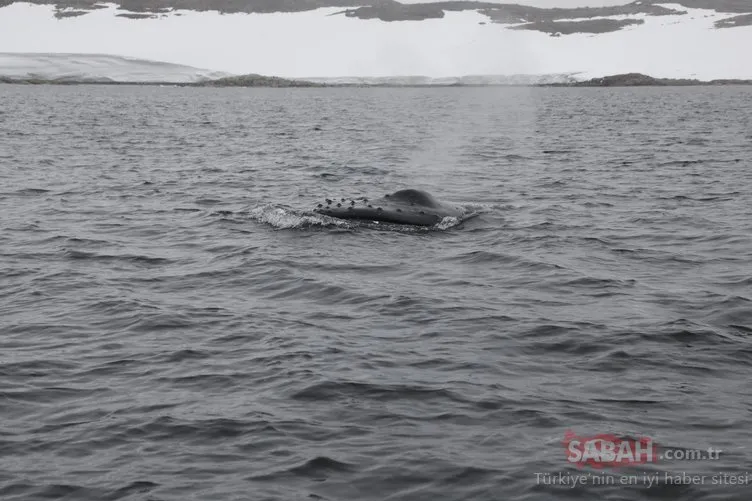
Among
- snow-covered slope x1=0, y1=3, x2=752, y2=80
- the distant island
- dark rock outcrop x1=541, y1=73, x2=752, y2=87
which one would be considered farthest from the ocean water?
snow-covered slope x1=0, y1=3, x2=752, y2=80

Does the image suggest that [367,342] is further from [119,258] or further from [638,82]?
[638,82]

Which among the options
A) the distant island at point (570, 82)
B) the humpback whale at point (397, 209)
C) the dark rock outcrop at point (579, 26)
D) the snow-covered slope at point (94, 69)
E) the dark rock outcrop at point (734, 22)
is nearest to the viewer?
the humpback whale at point (397, 209)

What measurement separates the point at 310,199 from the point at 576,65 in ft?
493

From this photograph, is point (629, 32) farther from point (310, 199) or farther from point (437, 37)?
point (310, 199)

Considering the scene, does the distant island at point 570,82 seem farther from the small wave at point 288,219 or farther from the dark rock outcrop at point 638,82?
the small wave at point 288,219

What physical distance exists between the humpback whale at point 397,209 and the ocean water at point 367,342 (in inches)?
14.1

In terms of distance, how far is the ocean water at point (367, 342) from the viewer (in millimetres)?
8656

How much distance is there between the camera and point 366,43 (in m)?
181

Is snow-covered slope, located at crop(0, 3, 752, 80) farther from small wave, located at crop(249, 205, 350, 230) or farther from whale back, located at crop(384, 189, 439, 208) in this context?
whale back, located at crop(384, 189, 439, 208)

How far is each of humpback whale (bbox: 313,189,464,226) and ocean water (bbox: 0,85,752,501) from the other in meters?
0.36

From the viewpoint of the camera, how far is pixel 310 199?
24734mm

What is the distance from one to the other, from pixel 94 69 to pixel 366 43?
57784 mm

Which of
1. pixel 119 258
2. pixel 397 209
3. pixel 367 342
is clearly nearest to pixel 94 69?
pixel 397 209

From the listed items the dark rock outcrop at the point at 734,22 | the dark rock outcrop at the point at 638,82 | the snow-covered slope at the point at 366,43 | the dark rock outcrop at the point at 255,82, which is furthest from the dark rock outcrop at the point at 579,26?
the dark rock outcrop at the point at 255,82
